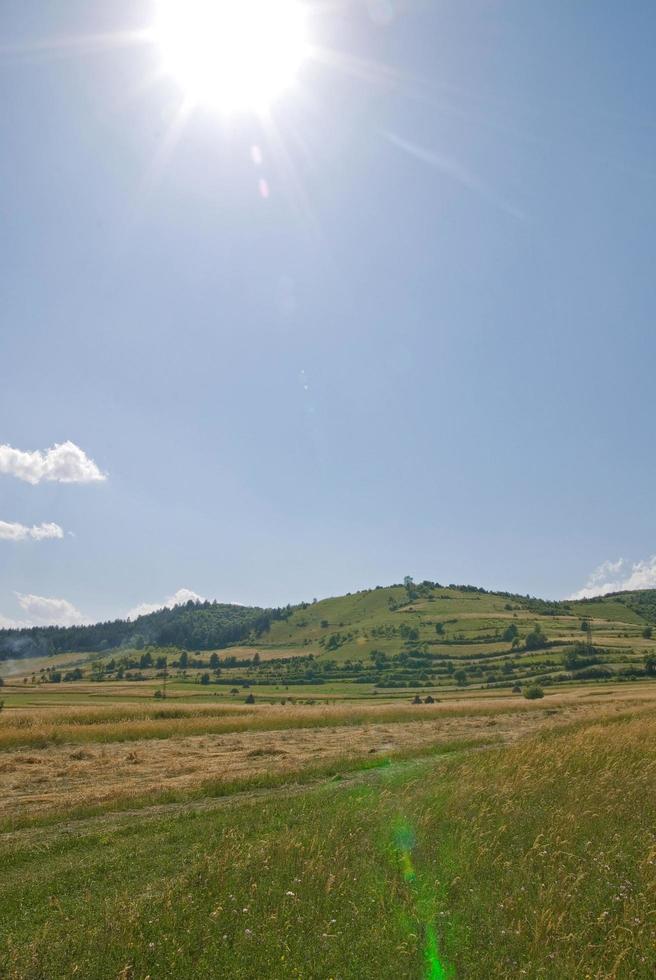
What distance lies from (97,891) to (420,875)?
18.0 ft

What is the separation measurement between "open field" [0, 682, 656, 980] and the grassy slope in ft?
0.11

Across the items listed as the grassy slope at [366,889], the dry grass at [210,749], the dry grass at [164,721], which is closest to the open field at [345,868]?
the grassy slope at [366,889]

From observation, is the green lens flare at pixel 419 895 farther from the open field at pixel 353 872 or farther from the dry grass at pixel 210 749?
the dry grass at pixel 210 749

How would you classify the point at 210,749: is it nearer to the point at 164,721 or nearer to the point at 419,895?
the point at 164,721

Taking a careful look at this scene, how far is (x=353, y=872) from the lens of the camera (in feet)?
30.9

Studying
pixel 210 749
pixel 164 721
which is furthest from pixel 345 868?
pixel 164 721

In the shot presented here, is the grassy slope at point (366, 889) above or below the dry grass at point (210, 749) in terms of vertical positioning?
above

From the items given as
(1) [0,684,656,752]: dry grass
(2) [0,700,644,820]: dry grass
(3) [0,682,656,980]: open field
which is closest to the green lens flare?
(3) [0,682,656,980]: open field

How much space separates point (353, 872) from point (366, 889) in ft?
1.94

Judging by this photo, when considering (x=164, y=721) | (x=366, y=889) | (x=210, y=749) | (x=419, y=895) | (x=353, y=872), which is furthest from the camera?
(x=164, y=721)

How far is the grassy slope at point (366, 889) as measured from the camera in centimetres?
716

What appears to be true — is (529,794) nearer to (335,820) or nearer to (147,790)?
(335,820)

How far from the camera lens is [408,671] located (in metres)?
178

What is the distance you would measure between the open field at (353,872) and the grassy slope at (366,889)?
0.03m
